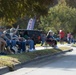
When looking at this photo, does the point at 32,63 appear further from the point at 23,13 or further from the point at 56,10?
the point at 56,10

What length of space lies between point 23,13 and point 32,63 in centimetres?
631

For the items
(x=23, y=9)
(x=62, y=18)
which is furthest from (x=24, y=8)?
(x=62, y=18)

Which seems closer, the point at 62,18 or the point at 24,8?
the point at 24,8

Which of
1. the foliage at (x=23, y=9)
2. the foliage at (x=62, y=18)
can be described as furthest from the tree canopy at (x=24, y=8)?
the foliage at (x=62, y=18)

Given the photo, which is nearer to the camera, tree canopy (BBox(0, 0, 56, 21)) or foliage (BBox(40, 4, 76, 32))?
tree canopy (BBox(0, 0, 56, 21))

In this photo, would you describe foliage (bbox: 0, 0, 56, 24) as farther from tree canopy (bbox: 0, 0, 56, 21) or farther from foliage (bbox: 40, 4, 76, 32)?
foliage (bbox: 40, 4, 76, 32)

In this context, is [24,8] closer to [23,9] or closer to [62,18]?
[23,9]

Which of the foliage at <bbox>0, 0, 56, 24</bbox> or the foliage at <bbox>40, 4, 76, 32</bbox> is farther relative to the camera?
the foliage at <bbox>40, 4, 76, 32</bbox>

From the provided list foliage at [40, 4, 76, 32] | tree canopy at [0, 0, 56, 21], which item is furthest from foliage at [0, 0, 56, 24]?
foliage at [40, 4, 76, 32]

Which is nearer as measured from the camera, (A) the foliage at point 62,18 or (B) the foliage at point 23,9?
(B) the foliage at point 23,9

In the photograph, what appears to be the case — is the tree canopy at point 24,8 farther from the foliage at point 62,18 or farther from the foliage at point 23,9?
the foliage at point 62,18

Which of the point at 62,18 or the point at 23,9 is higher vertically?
the point at 62,18

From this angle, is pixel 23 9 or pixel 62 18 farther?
pixel 62 18

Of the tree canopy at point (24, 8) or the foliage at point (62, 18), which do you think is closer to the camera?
the tree canopy at point (24, 8)
